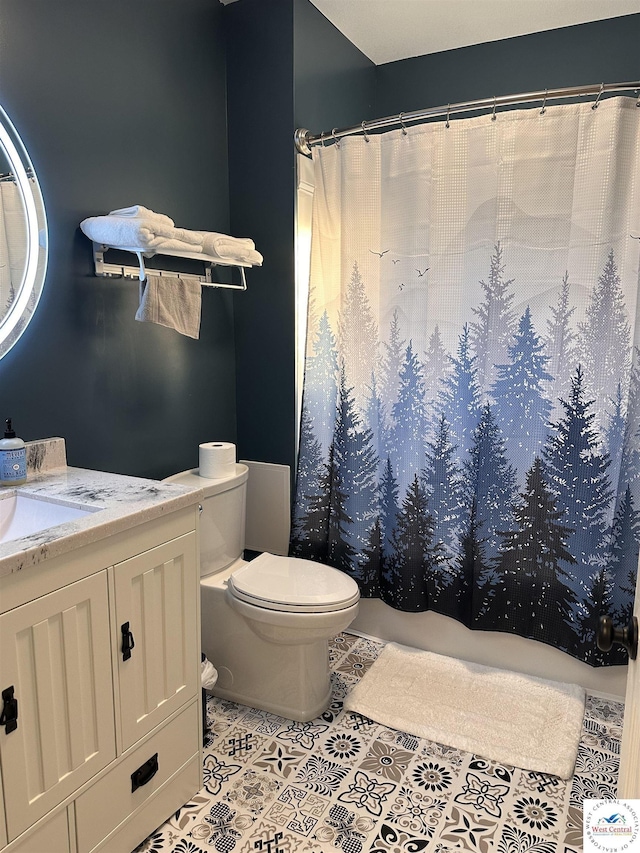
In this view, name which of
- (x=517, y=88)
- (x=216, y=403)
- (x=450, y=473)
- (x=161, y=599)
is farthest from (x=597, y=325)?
(x=161, y=599)

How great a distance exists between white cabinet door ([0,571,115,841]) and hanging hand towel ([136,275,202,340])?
2.93 feet

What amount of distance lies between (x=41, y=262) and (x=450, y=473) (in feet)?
5.18

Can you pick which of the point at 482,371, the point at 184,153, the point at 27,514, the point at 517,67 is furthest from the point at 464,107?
the point at 27,514

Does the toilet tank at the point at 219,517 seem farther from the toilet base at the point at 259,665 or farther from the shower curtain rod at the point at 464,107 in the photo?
the shower curtain rod at the point at 464,107

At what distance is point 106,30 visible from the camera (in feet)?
6.15

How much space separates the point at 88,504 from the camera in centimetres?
145

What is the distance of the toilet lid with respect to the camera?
1930 millimetres

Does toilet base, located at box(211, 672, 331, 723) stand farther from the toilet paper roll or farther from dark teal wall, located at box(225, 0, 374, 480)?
dark teal wall, located at box(225, 0, 374, 480)

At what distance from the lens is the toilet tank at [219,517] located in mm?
2131

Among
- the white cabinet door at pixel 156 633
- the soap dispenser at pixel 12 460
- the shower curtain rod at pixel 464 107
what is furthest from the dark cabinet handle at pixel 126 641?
the shower curtain rod at pixel 464 107

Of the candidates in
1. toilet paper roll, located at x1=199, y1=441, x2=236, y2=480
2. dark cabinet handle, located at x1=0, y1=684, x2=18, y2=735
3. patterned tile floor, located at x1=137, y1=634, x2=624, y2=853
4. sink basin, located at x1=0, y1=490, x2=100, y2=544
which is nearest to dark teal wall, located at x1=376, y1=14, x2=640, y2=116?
toilet paper roll, located at x1=199, y1=441, x2=236, y2=480

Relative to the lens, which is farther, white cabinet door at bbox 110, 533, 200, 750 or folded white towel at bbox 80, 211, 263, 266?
folded white towel at bbox 80, 211, 263, 266

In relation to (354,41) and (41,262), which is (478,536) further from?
(354,41)

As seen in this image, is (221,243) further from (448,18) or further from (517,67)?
(517,67)
